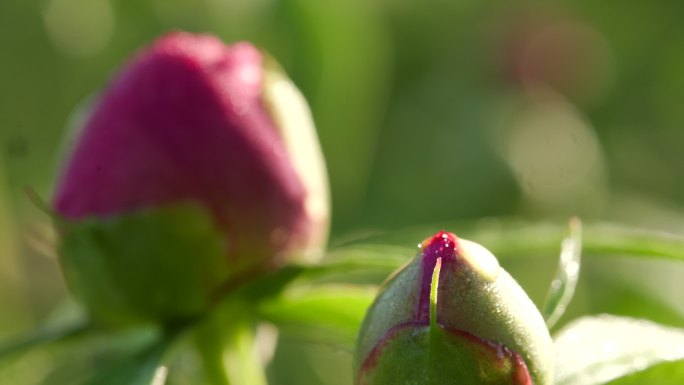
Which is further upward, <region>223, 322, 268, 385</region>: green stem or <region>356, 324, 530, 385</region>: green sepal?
<region>356, 324, 530, 385</region>: green sepal

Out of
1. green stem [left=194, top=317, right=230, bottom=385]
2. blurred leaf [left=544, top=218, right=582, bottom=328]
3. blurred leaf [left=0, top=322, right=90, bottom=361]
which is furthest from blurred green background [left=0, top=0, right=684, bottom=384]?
blurred leaf [left=544, top=218, right=582, bottom=328]

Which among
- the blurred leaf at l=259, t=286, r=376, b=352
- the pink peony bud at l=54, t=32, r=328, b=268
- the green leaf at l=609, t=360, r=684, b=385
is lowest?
the blurred leaf at l=259, t=286, r=376, b=352

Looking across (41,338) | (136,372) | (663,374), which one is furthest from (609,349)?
(41,338)

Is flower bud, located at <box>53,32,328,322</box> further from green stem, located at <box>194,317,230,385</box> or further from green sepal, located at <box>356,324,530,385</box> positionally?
green sepal, located at <box>356,324,530,385</box>

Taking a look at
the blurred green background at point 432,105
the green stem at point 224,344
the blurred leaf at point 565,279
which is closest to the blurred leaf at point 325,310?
the green stem at point 224,344

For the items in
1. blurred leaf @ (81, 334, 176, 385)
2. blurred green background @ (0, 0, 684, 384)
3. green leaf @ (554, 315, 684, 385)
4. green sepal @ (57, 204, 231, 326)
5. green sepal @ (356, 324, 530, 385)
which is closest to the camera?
green sepal @ (356, 324, 530, 385)

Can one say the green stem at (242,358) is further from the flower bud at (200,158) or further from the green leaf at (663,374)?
the green leaf at (663,374)

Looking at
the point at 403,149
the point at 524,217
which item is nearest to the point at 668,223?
the point at 524,217

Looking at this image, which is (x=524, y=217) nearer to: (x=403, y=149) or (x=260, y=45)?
(x=403, y=149)
